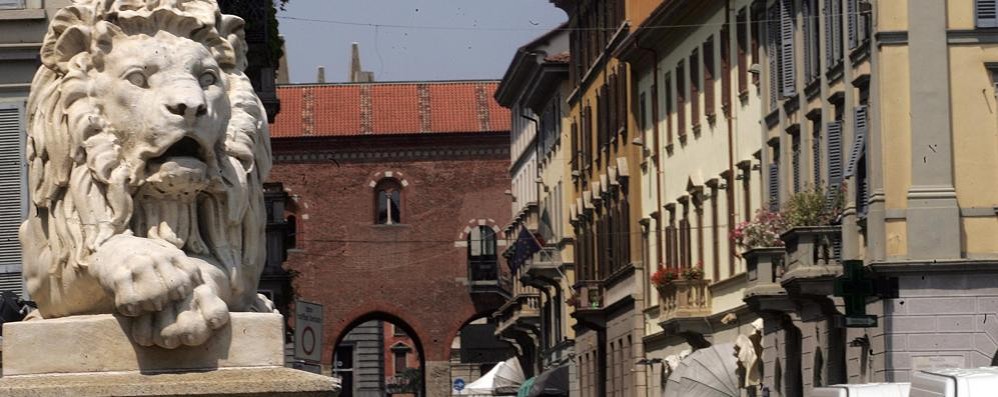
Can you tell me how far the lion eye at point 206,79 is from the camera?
23.0 ft

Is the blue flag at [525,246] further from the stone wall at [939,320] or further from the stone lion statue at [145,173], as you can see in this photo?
the stone lion statue at [145,173]

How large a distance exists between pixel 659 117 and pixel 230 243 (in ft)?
165

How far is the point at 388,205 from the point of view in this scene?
10512 centimetres

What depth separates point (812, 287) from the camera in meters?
37.3

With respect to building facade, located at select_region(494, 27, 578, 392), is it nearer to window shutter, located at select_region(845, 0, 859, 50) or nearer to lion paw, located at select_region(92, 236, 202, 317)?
window shutter, located at select_region(845, 0, 859, 50)

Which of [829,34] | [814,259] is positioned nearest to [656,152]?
[829,34]

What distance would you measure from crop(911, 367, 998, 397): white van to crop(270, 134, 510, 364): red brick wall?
8900 cm

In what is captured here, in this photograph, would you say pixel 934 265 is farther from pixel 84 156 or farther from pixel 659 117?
pixel 84 156

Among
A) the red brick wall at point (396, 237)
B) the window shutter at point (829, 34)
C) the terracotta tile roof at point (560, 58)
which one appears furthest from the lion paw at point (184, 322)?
the red brick wall at point (396, 237)

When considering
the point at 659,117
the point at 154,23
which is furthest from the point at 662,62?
the point at 154,23

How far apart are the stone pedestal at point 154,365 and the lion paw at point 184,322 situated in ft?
0.20

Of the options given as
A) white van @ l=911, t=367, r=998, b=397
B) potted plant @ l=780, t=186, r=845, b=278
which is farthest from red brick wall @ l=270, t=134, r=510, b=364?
white van @ l=911, t=367, r=998, b=397

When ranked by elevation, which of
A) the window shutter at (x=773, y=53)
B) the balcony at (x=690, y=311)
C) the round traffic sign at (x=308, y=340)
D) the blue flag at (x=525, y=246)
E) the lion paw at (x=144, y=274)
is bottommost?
the lion paw at (x=144, y=274)

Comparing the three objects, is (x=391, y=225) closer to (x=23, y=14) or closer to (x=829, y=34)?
(x=829, y=34)
